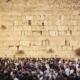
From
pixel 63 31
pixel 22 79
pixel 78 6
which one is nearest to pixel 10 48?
pixel 63 31

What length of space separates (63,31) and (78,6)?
5.88ft

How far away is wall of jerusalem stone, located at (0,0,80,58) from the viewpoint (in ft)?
55.6

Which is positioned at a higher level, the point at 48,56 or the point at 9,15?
the point at 9,15

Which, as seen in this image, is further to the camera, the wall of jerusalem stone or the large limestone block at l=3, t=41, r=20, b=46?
the large limestone block at l=3, t=41, r=20, b=46

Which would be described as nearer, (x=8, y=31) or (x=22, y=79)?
(x=22, y=79)

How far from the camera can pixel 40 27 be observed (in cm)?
1714

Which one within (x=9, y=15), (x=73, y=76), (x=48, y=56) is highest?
(x=9, y=15)

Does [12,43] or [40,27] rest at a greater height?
[40,27]

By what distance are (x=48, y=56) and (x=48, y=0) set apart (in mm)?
3441

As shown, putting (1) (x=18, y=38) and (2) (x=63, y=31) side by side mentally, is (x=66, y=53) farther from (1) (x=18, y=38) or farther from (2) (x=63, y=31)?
(1) (x=18, y=38)

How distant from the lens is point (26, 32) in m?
17.2

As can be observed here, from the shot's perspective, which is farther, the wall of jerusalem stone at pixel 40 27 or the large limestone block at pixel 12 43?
the large limestone block at pixel 12 43

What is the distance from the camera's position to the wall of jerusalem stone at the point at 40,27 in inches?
667

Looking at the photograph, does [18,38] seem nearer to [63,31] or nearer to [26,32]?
[26,32]
